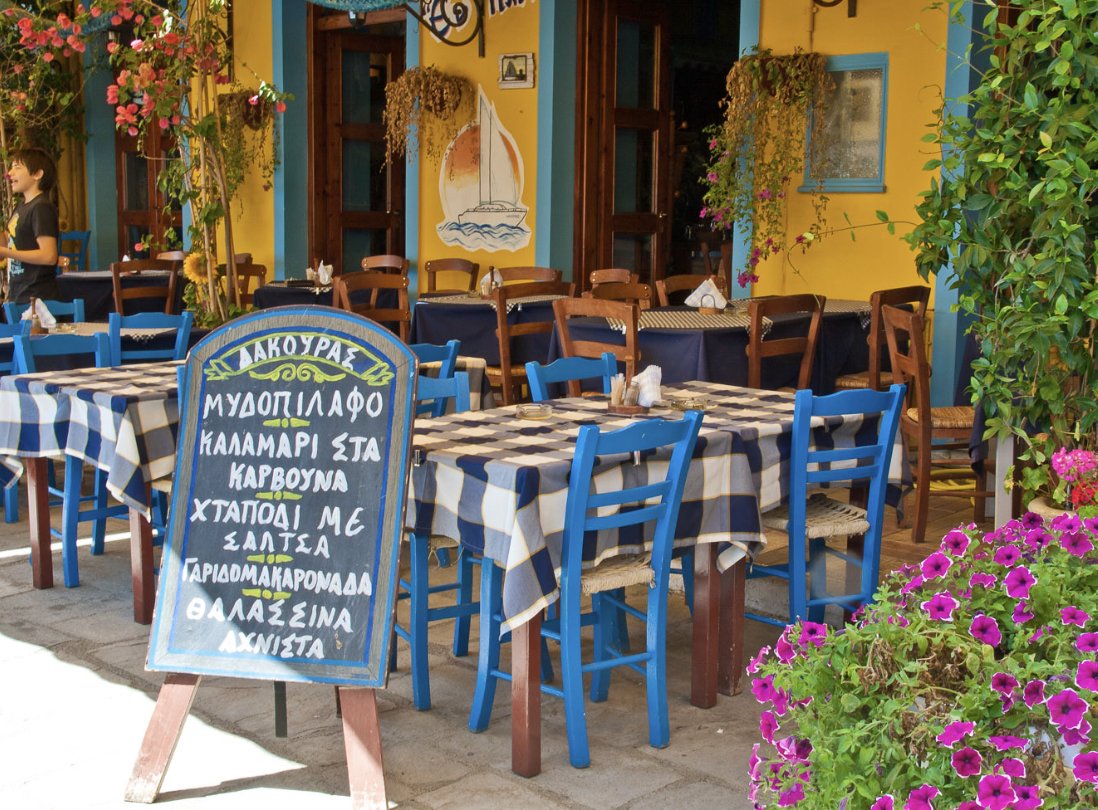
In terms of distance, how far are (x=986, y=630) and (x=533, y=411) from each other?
190cm

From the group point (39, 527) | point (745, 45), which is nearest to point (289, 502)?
point (39, 527)

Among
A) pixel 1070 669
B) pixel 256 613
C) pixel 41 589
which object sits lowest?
pixel 41 589

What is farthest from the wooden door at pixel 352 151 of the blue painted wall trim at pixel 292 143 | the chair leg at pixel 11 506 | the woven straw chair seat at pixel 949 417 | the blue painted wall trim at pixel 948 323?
the woven straw chair seat at pixel 949 417

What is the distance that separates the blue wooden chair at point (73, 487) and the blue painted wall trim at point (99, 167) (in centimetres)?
864

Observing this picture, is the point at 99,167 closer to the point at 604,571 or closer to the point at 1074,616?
the point at 604,571

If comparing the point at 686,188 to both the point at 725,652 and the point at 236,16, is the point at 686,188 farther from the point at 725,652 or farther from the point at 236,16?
the point at 725,652

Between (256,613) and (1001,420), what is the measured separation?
2272 millimetres

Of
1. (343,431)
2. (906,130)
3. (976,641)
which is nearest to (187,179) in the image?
(906,130)

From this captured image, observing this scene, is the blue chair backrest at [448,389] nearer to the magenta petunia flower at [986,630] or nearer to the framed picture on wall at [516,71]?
the magenta petunia flower at [986,630]

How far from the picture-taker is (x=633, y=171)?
30.3 ft

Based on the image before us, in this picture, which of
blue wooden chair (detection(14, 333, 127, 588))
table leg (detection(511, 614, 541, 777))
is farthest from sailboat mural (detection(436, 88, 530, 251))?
table leg (detection(511, 614, 541, 777))

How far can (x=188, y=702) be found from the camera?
3.08m

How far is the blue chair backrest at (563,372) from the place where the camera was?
4.23 m

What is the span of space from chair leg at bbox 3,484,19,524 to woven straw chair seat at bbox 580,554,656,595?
11.0 feet
